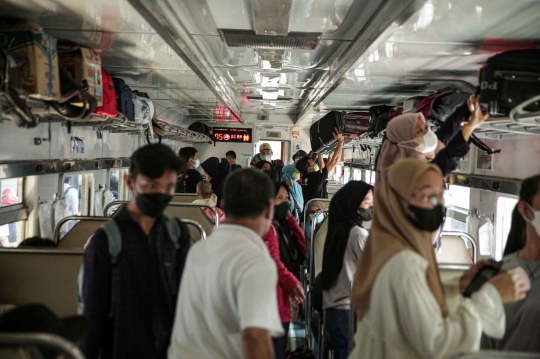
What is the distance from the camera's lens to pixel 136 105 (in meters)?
6.23

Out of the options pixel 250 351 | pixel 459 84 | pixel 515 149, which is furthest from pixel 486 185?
pixel 250 351

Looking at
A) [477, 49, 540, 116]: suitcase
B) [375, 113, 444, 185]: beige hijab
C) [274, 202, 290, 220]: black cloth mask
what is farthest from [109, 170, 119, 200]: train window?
[477, 49, 540, 116]: suitcase

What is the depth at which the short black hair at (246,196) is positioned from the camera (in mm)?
2080

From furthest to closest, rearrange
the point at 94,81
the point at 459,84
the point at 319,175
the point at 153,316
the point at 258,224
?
the point at 319,175, the point at 459,84, the point at 94,81, the point at 153,316, the point at 258,224

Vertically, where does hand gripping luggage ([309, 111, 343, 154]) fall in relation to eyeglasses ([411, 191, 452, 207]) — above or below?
above

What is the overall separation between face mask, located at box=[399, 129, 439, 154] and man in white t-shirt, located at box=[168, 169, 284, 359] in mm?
1762

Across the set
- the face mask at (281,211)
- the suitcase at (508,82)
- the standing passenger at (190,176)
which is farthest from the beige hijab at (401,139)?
the standing passenger at (190,176)

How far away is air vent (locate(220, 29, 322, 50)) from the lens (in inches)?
179

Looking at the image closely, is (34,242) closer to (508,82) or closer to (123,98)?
(123,98)

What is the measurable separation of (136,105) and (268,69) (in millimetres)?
1614

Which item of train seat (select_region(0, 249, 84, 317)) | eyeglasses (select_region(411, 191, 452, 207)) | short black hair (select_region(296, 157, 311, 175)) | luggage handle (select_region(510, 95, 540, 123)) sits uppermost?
luggage handle (select_region(510, 95, 540, 123))

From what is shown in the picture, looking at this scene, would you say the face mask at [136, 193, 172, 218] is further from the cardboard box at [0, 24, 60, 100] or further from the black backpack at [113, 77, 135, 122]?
the black backpack at [113, 77, 135, 122]

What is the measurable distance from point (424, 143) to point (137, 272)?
6.82 ft

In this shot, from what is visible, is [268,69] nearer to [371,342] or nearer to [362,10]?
[362,10]
